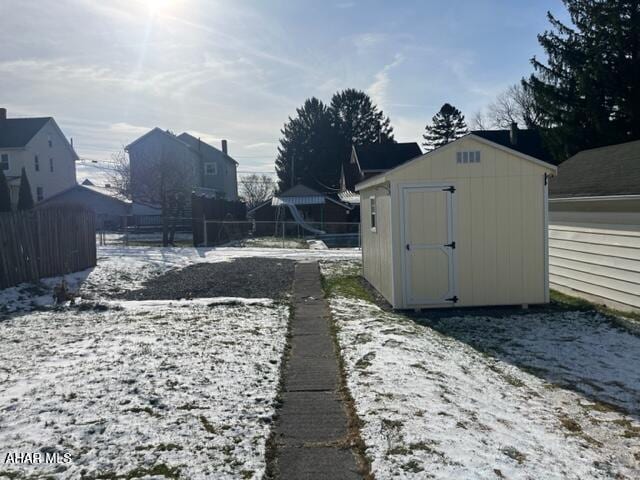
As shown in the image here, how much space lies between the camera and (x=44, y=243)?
37.2 ft

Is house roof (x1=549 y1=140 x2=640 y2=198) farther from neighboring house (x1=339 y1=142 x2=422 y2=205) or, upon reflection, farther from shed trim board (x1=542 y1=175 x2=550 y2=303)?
neighboring house (x1=339 y1=142 x2=422 y2=205)

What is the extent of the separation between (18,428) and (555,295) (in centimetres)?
980

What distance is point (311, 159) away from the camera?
53.7 metres

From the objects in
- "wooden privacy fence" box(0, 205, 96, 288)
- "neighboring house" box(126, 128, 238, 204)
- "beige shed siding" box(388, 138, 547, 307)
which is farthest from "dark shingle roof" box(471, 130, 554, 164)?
"wooden privacy fence" box(0, 205, 96, 288)

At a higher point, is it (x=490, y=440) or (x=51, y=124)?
(x=51, y=124)

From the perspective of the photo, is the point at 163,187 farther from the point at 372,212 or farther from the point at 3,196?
the point at 372,212

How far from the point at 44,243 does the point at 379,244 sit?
795 cm

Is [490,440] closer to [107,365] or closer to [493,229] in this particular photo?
[107,365]

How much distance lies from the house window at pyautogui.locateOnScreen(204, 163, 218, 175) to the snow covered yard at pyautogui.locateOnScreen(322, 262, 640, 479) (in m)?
37.4

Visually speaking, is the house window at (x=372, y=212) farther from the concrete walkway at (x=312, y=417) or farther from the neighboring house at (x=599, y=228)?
the neighboring house at (x=599, y=228)

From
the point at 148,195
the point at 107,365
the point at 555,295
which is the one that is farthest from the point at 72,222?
the point at 148,195

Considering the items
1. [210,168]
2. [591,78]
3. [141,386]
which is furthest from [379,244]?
[210,168]

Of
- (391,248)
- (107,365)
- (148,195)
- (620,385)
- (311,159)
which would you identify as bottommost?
(620,385)

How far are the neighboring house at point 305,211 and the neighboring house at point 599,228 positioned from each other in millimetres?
20384
